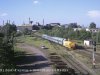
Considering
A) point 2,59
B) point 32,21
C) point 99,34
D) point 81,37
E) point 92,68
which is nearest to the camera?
point 2,59

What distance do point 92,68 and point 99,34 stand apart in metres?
44.3

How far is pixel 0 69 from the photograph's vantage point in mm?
25156

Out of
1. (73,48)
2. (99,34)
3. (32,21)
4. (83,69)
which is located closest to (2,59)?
(83,69)

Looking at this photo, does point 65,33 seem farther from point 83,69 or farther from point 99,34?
point 83,69

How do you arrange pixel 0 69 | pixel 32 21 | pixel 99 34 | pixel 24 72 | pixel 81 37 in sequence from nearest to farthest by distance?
pixel 0 69 → pixel 24 72 → pixel 99 34 → pixel 81 37 → pixel 32 21

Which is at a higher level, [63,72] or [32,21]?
[32,21]

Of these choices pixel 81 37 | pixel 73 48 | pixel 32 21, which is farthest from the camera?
pixel 32 21

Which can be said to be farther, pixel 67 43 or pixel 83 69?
pixel 67 43

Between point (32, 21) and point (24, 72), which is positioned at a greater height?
point (32, 21)

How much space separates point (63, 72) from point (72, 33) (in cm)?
6969

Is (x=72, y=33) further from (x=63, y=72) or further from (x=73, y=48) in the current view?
(x=63, y=72)

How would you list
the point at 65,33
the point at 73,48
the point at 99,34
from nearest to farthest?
the point at 73,48, the point at 99,34, the point at 65,33

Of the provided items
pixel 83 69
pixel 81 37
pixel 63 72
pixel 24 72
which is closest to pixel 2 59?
pixel 24 72

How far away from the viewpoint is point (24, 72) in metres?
26.9
